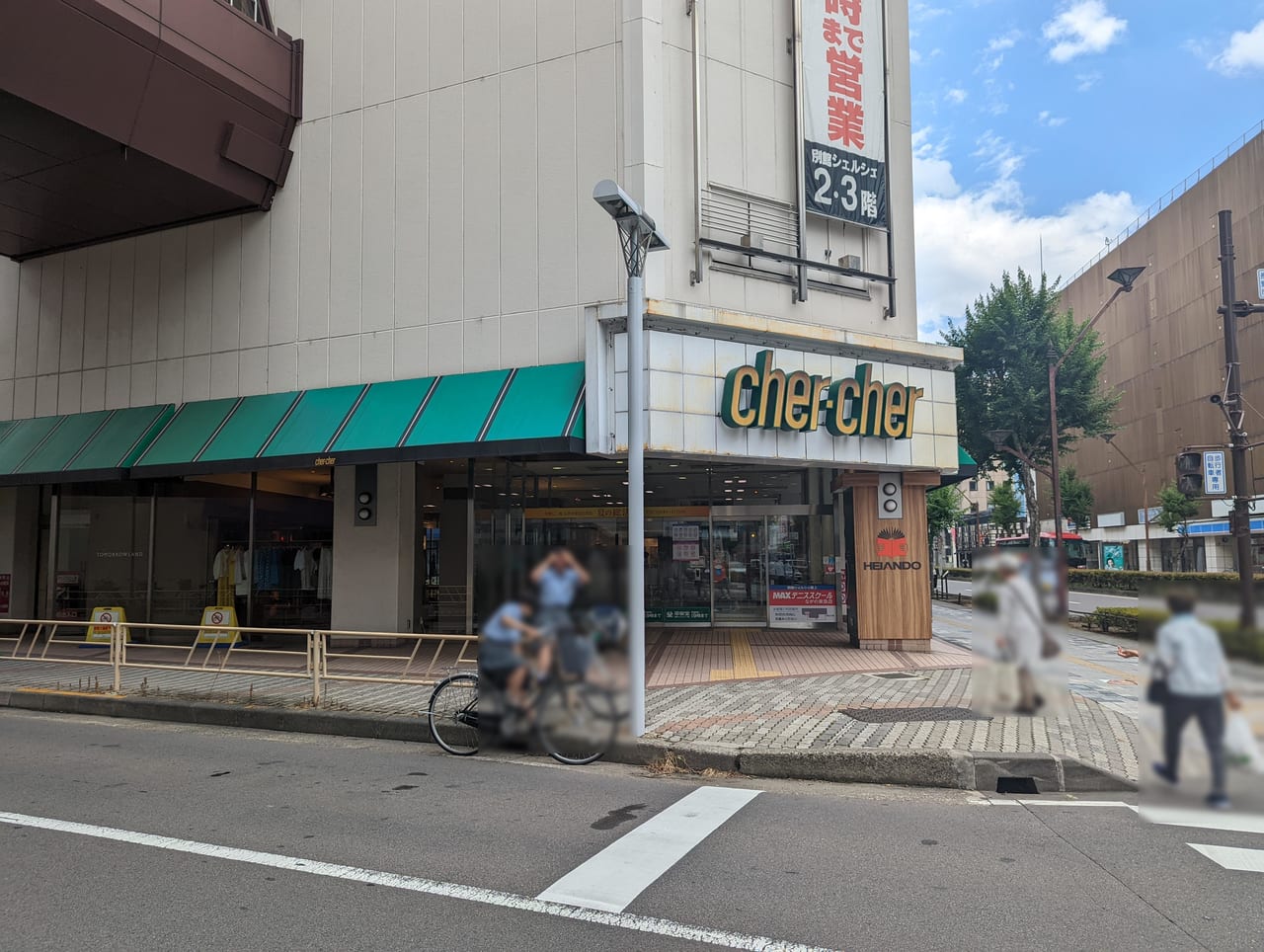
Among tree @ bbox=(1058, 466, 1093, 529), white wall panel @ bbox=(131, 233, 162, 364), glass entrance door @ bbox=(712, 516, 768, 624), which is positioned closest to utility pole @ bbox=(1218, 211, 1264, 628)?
glass entrance door @ bbox=(712, 516, 768, 624)

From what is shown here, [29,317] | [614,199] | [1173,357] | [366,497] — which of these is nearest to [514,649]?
[614,199]

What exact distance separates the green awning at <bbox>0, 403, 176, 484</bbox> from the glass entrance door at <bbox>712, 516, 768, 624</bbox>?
11.6 m

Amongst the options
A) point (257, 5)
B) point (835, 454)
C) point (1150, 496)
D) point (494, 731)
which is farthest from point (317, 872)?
point (1150, 496)

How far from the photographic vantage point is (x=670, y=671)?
13.6 meters

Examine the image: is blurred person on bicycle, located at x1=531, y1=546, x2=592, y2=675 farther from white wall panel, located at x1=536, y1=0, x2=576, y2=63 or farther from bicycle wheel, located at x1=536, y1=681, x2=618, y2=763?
white wall panel, located at x1=536, y1=0, x2=576, y2=63

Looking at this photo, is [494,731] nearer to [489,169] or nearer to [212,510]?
[489,169]

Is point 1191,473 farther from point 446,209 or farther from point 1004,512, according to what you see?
point 446,209

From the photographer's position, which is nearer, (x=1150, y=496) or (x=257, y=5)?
(x=257, y=5)

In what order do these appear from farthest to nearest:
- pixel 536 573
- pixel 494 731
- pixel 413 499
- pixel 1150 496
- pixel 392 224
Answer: pixel 1150 496
pixel 413 499
pixel 392 224
pixel 494 731
pixel 536 573

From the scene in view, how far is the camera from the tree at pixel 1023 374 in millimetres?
35844

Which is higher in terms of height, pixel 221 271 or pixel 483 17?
pixel 483 17

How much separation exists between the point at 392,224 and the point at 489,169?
2137 mm

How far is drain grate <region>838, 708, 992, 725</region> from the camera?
31.7 ft

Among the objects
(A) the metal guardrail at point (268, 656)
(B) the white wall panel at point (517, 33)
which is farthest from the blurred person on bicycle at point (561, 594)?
(B) the white wall panel at point (517, 33)
